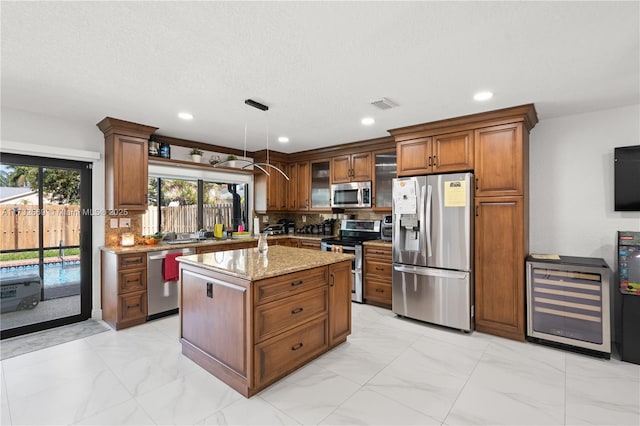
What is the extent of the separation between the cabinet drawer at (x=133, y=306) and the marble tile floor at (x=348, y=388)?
0.43 m

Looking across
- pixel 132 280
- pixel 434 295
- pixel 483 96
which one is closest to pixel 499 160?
pixel 483 96

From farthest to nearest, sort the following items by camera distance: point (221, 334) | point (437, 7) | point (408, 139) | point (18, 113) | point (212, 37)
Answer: point (408, 139) < point (18, 113) < point (221, 334) < point (212, 37) < point (437, 7)

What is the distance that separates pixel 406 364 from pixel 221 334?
5.27ft

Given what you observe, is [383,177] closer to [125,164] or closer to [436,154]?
[436,154]

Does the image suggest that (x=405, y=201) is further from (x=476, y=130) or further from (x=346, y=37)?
(x=346, y=37)

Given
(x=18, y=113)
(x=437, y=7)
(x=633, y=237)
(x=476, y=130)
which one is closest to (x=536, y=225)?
(x=633, y=237)

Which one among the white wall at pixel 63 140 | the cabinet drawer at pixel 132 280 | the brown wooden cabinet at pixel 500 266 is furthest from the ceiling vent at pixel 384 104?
the cabinet drawer at pixel 132 280

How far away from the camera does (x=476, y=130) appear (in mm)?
3400

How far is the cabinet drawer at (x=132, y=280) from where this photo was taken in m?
3.51

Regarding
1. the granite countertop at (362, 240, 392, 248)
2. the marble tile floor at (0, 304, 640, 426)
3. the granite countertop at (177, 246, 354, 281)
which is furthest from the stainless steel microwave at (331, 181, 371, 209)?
the marble tile floor at (0, 304, 640, 426)

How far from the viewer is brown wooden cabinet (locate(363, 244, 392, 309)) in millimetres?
4230

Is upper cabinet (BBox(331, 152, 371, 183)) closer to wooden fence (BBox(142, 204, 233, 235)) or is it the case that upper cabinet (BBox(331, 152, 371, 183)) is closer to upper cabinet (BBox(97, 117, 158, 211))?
wooden fence (BBox(142, 204, 233, 235))

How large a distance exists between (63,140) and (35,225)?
1005 millimetres

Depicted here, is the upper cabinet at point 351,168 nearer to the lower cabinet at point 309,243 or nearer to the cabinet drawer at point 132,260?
the lower cabinet at point 309,243
